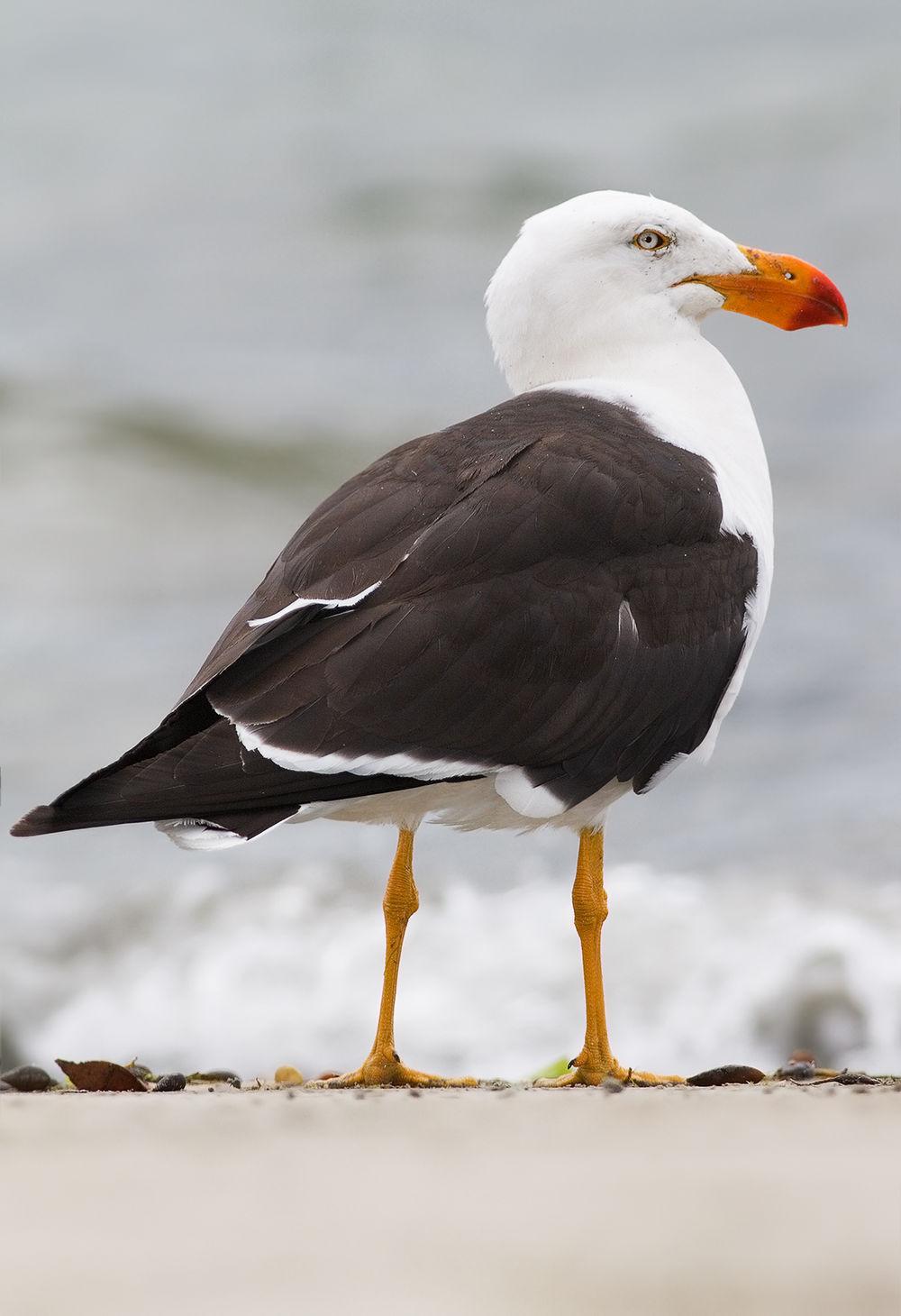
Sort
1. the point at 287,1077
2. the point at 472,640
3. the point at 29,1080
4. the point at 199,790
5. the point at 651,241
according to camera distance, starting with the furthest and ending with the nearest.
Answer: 1. the point at 651,241
2. the point at 287,1077
3. the point at 29,1080
4. the point at 472,640
5. the point at 199,790

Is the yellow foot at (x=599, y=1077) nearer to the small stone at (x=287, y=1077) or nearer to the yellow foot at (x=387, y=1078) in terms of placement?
the yellow foot at (x=387, y=1078)

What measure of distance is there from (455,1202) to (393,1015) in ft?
6.17

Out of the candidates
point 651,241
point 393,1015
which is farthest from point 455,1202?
point 651,241

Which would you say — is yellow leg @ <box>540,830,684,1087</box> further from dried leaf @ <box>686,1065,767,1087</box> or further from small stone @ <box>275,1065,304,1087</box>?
small stone @ <box>275,1065,304,1087</box>

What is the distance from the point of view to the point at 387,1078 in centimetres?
447

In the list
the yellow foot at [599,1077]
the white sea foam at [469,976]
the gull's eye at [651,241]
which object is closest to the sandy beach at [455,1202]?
the yellow foot at [599,1077]

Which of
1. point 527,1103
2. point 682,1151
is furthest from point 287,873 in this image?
point 682,1151

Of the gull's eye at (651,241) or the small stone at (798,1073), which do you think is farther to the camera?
the gull's eye at (651,241)

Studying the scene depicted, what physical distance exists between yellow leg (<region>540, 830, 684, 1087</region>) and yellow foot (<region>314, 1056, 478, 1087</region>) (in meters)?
0.26

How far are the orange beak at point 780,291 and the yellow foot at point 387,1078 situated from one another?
2475mm

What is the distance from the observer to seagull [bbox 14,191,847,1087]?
394 centimetres

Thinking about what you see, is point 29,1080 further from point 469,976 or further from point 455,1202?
point 469,976

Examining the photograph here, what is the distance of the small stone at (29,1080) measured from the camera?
461 centimetres

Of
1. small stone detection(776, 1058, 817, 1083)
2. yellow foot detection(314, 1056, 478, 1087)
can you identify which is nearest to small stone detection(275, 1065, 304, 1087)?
yellow foot detection(314, 1056, 478, 1087)
